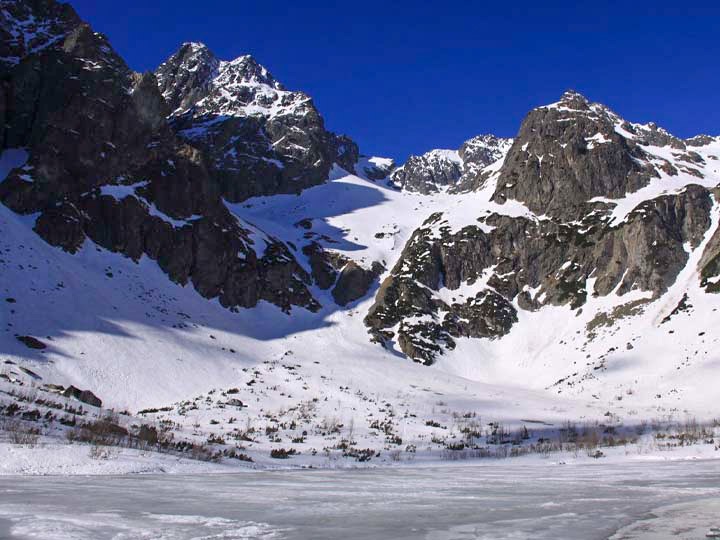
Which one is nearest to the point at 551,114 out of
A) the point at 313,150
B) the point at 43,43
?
the point at 313,150

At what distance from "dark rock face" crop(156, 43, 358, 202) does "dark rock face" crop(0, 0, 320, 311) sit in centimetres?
2573

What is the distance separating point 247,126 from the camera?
129250 millimetres

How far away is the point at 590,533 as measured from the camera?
3646 mm

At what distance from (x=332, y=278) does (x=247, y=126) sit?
62779 millimetres

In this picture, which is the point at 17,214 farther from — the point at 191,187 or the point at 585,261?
the point at 585,261

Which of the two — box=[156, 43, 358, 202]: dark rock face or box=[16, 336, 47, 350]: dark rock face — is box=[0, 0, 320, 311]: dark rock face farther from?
box=[156, 43, 358, 202]: dark rock face

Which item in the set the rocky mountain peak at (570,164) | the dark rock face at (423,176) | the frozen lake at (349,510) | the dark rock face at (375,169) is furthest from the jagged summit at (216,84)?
the frozen lake at (349,510)

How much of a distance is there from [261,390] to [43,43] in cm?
6384

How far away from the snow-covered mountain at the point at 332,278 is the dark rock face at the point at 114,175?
260 millimetres

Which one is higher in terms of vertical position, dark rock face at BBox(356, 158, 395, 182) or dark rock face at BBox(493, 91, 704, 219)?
dark rock face at BBox(356, 158, 395, 182)

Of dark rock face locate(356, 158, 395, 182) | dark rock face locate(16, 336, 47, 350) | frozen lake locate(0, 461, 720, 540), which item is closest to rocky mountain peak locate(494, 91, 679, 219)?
dark rock face locate(16, 336, 47, 350)

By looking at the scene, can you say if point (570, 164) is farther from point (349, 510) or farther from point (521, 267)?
point (349, 510)

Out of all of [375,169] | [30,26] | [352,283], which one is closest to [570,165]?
[352,283]

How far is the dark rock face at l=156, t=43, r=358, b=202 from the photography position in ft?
382
